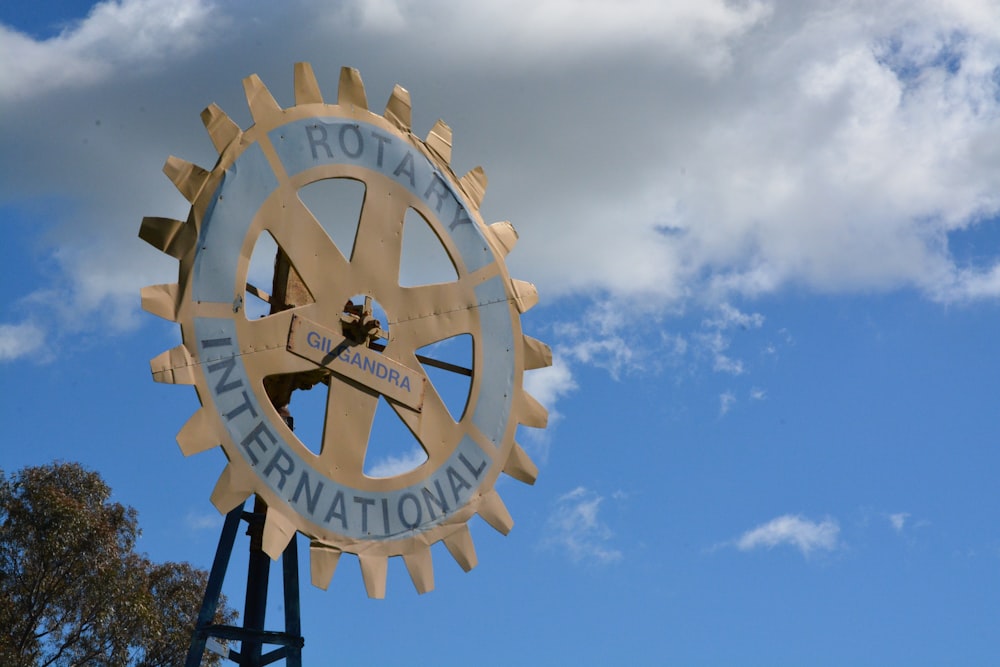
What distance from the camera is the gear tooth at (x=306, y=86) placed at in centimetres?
1270

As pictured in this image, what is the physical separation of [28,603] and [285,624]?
16.6m

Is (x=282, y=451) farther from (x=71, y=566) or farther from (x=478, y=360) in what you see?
(x=71, y=566)

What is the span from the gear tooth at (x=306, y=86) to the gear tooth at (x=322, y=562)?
398 cm

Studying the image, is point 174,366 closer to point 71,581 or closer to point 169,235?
point 169,235

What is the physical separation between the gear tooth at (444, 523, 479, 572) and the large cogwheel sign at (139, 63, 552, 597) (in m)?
0.02

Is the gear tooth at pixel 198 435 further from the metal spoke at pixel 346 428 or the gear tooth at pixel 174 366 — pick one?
the metal spoke at pixel 346 428

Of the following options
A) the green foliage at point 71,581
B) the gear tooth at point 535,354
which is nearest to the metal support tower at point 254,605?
the gear tooth at point 535,354

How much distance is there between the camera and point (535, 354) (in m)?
14.2

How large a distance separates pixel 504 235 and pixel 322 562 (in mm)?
4391

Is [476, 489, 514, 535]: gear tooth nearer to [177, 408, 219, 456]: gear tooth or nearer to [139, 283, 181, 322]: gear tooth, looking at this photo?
[177, 408, 219, 456]: gear tooth

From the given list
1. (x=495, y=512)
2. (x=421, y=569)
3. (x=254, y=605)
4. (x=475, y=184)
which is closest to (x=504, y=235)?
(x=475, y=184)

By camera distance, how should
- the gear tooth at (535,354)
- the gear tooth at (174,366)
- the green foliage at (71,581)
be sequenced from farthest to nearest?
the green foliage at (71,581) < the gear tooth at (535,354) < the gear tooth at (174,366)

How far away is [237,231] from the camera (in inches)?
456

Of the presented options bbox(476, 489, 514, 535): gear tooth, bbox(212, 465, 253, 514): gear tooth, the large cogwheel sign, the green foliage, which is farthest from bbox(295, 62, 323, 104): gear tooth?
the green foliage
